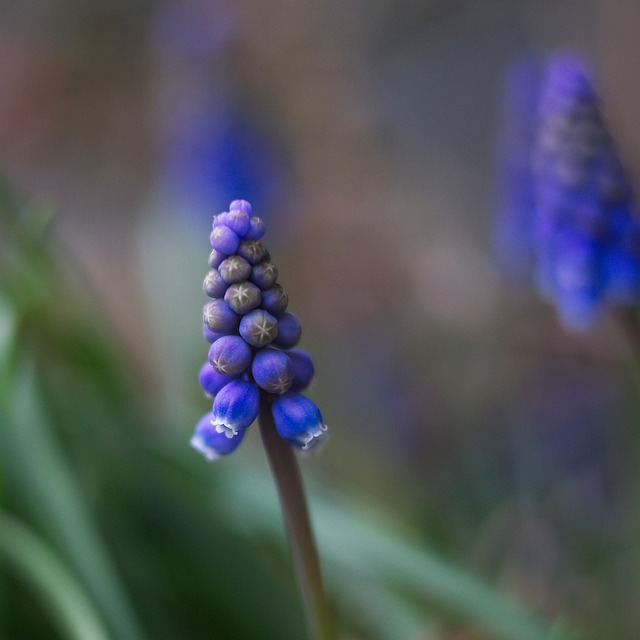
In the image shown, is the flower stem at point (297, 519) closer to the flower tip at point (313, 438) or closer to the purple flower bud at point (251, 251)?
the flower tip at point (313, 438)

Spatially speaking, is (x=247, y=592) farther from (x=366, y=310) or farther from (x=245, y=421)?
(x=366, y=310)

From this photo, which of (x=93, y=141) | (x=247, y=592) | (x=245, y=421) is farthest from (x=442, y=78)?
(x=245, y=421)

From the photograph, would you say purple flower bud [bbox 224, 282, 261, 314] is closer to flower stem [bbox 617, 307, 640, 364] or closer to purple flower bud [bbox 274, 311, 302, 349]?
purple flower bud [bbox 274, 311, 302, 349]

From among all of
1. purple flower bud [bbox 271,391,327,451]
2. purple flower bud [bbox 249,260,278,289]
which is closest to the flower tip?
Result: purple flower bud [bbox 271,391,327,451]

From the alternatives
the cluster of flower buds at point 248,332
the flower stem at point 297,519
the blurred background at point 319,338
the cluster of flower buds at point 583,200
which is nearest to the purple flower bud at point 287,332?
the cluster of flower buds at point 248,332

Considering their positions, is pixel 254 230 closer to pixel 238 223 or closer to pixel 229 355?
→ pixel 238 223
